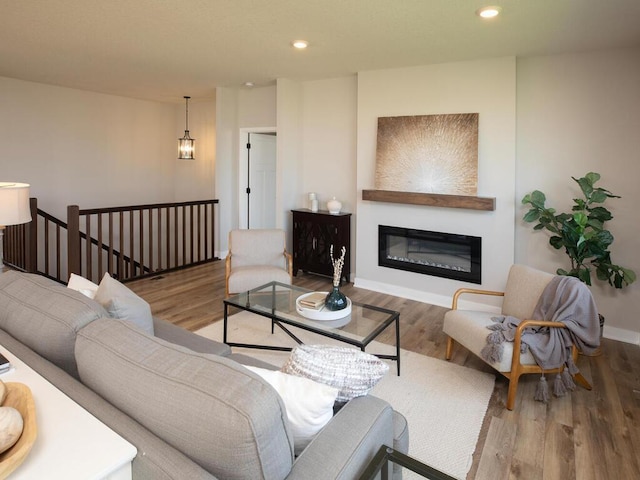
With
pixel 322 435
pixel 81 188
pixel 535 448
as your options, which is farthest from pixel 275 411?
pixel 81 188

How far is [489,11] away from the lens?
2963 mm

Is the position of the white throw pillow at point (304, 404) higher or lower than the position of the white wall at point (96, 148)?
lower

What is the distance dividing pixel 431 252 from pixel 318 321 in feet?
7.60

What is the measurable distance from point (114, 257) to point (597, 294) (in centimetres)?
687

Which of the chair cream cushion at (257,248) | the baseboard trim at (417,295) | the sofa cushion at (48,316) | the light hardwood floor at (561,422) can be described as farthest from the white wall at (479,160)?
the sofa cushion at (48,316)

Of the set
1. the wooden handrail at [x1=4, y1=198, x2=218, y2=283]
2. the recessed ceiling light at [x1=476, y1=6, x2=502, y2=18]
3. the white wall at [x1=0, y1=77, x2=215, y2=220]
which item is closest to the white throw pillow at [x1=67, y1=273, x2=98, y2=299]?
the wooden handrail at [x1=4, y1=198, x2=218, y2=283]

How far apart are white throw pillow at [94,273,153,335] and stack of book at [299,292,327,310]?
1.18 meters

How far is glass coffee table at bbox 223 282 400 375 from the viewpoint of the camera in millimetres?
2682

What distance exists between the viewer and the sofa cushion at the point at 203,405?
0.99 m

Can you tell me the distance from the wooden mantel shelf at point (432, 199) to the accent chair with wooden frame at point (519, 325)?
1213 mm

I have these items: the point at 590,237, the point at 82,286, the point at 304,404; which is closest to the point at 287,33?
the point at 82,286

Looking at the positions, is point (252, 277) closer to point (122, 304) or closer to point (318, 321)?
point (318, 321)

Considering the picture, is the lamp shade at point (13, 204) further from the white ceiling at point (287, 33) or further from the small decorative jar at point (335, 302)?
the small decorative jar at point (335, 302)

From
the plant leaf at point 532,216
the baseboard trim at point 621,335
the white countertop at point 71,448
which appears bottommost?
the baseboard trim at point 621,335
